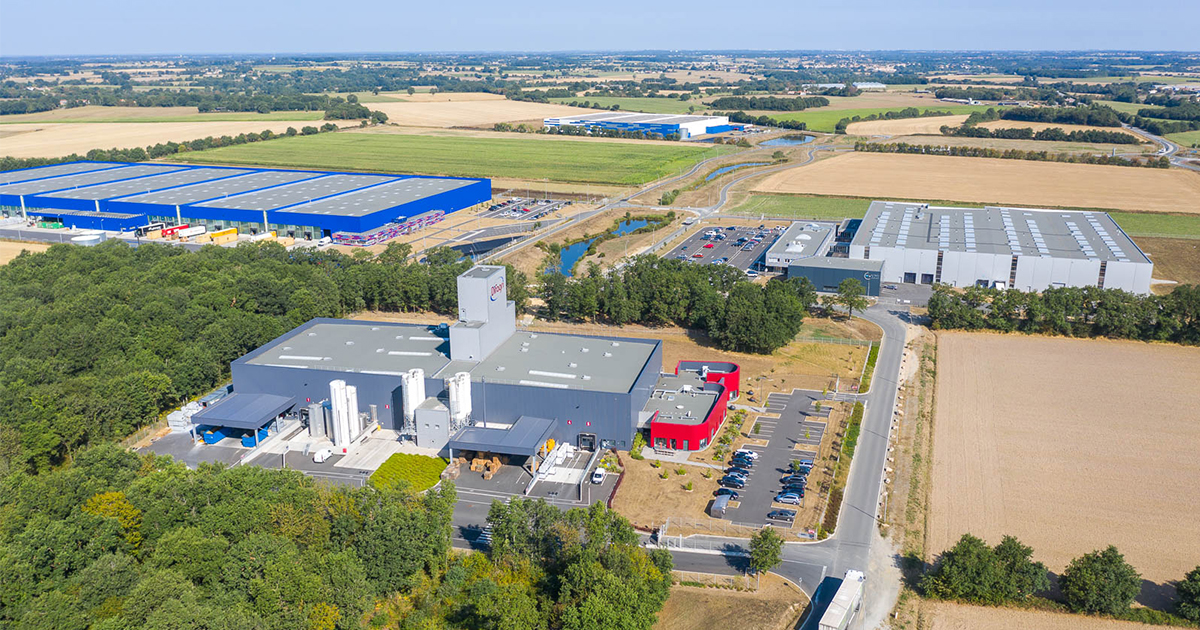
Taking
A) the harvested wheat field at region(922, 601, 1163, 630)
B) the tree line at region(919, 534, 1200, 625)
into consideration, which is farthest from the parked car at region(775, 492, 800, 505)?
the harvested wheat field at region(922, 601, 1163, 630)

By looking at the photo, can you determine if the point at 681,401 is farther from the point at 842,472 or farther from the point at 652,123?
the point at 652,123

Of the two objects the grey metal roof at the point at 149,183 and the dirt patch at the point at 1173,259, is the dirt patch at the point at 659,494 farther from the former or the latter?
the grey metal roof at the point at 149,183

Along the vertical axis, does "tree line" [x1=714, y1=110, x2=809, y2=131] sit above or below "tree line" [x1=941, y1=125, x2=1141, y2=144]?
above

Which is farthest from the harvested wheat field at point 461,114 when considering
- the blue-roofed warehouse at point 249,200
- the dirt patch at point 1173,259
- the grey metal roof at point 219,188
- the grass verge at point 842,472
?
the grass verge at point 842,472

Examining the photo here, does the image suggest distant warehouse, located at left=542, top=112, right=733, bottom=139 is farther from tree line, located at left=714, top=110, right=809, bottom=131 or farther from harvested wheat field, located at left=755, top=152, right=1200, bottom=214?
harvested wheat field, located at left=755, top=152, right=1200, bottom=214

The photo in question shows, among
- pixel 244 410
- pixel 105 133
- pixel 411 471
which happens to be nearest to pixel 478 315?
pixel 411 471
